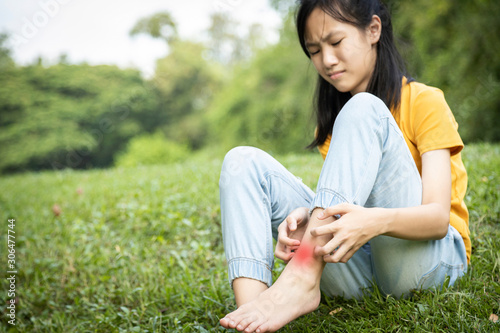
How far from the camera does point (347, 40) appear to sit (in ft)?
4.55

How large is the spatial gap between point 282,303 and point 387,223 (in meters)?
0.33

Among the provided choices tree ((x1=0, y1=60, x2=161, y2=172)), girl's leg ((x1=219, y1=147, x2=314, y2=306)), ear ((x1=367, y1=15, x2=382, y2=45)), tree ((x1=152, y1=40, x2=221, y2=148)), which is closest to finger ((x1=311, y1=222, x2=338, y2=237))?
girl's leg ((x1=219, y1=147, x2=314, y2=306))

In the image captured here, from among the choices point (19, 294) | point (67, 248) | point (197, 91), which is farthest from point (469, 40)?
point (197, 91)

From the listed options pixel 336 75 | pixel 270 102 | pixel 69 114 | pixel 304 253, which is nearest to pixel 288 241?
pixel 304 253

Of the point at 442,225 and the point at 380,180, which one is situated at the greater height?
the point at 380,180

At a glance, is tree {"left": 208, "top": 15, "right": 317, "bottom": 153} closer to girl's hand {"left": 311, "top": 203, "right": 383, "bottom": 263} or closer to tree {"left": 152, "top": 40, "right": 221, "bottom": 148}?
tree {"left": 152, "top": 40, "right": 221, "bottom": 148}

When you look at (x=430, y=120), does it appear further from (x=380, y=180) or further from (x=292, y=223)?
(x=292, y=223)

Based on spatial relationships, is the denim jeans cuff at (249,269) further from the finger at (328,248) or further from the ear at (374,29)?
the ear at (374,29)

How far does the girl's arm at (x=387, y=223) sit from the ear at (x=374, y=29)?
0.59 meters

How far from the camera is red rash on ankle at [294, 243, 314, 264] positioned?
42.1 inches

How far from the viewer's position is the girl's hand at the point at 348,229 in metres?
0.98

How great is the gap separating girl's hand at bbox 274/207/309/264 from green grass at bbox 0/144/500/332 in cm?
29

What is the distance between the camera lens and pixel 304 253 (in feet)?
3.54

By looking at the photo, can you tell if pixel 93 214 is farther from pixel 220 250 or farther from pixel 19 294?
pixel 220 250
